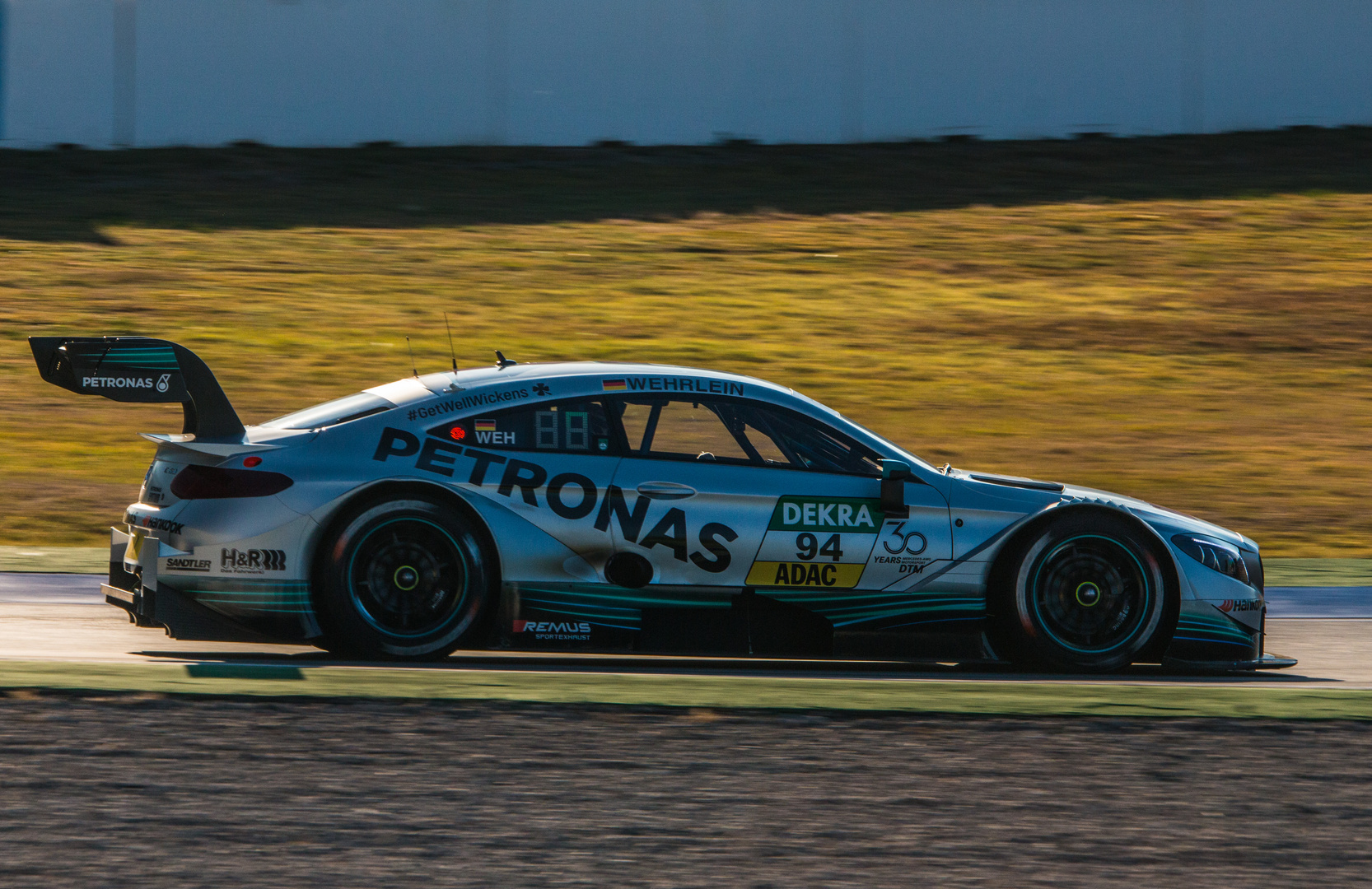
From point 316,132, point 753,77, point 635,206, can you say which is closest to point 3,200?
point 316,132

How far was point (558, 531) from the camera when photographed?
678cm

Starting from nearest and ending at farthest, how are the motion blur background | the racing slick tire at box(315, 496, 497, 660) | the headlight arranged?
the racing slick tire at box(315, 496, 497, 660)
the headlight
the motion blur background

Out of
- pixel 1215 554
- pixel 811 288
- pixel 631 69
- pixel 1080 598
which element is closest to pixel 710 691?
pixel 1080 598

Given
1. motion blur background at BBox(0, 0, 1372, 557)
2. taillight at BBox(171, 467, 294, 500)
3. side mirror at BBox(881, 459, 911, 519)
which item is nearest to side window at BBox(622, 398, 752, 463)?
side mirror at BBox(881, 459, 911, 519)

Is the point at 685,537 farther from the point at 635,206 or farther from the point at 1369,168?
the point at 1369,168

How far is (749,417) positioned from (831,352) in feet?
29.4

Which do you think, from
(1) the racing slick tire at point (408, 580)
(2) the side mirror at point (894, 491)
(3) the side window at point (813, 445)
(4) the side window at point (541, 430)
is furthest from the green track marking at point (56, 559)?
(2) the side mirror at point (894, 491)

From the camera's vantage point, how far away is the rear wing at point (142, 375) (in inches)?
266

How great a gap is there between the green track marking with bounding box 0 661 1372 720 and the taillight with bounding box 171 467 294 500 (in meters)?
0.72

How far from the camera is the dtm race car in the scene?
6699 millimetres

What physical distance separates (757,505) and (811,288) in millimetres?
11563

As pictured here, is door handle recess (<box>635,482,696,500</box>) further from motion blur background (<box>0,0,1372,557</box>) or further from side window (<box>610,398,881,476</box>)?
motion blur background (<box>0,0,1372,557</box>)

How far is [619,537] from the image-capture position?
6805 millimetres

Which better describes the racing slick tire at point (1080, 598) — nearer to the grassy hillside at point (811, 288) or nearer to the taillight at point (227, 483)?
the taillight at point (227, 483)
